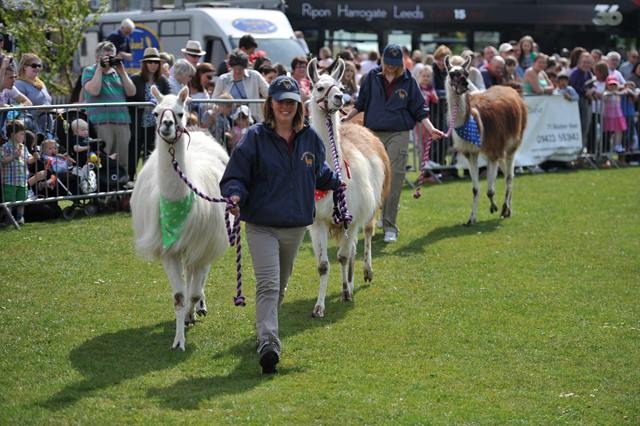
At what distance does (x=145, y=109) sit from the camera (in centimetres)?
1320

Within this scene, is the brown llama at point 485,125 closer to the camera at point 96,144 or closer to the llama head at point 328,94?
the camera at point 96,144

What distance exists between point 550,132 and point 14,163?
1082 centimetres

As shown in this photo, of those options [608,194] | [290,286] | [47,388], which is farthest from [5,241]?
[608,194]

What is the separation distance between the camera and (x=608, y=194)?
1611 cm

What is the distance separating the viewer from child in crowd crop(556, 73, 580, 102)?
1911 cm

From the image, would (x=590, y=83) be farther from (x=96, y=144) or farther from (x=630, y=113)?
(x=96, y=144)

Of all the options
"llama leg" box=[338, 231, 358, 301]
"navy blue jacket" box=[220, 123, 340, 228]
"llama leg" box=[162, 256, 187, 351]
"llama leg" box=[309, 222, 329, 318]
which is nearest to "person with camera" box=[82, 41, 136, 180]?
"llama leg" box=[338, 231, 358, 301]

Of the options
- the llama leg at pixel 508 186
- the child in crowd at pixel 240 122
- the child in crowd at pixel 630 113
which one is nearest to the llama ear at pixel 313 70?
the child in crowd at pixel 240 122

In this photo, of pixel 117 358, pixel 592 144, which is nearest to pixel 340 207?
pixel 117 358

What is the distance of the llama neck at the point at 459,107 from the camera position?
44.7ft

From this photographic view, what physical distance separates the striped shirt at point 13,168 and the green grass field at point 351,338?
0.60 meters

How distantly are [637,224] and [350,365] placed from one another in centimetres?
751

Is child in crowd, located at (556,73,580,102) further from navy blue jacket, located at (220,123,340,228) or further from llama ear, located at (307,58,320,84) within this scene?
navy blue jacket, located at (220,123,340,228)

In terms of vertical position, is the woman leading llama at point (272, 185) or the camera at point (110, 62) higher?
the camera at point (110, 62)
